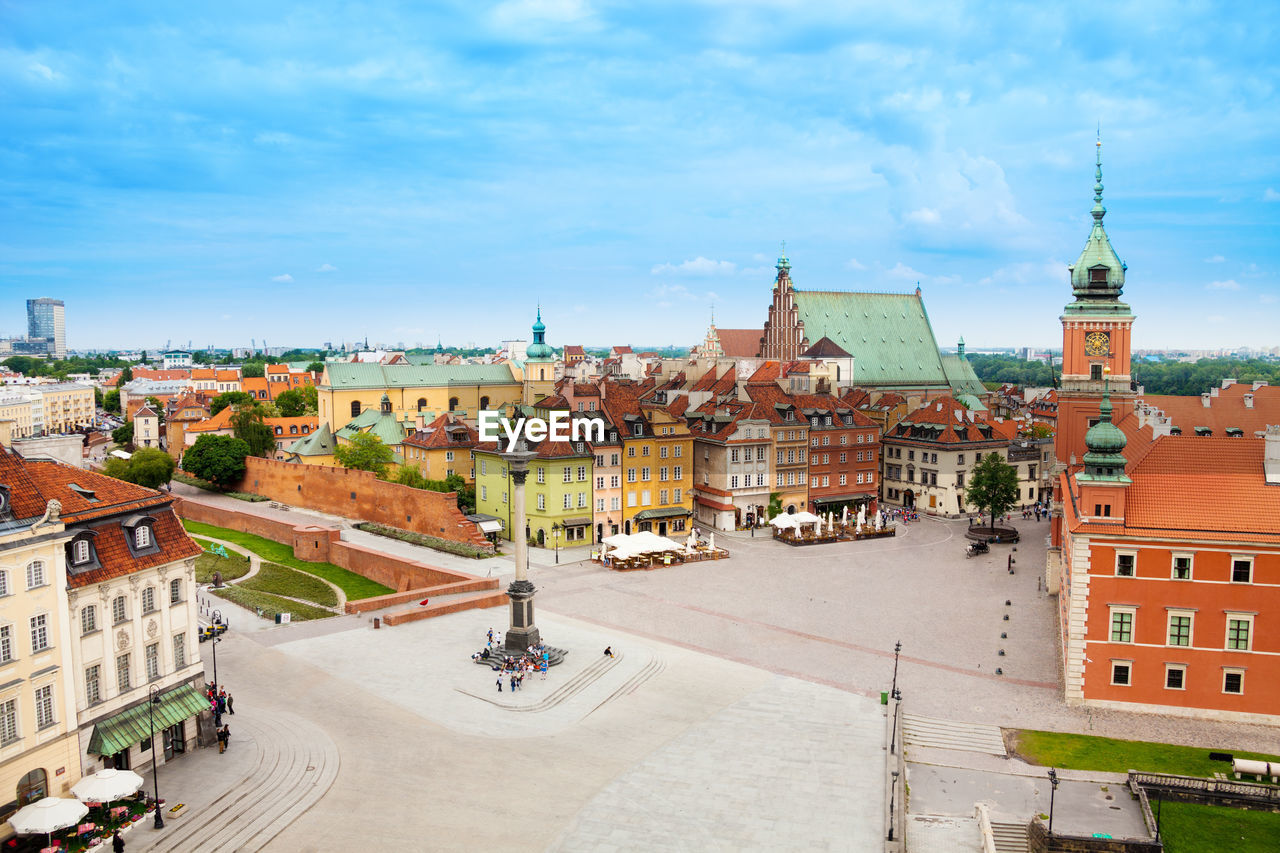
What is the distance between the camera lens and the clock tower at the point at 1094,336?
2581 inches

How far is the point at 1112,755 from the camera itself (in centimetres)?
3394

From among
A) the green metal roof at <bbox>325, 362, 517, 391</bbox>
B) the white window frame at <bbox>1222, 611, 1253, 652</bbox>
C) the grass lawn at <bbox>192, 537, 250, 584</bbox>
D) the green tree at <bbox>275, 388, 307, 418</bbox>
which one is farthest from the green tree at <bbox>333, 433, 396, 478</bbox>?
the white window frame at <bbox>1222, 611, 1253, 652</bbox>

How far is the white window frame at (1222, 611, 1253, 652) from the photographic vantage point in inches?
1441

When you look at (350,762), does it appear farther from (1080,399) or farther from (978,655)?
(1080,399)

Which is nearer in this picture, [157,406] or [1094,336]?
[1094,336]

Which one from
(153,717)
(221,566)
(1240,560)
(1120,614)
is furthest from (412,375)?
(1240,560)

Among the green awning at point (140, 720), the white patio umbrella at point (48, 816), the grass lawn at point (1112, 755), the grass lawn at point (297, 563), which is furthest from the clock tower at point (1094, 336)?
the white patio umbrella at point (48, 816)

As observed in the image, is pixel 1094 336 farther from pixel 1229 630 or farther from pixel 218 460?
pixel 218 460

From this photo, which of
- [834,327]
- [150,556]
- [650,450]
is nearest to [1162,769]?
[150,556]

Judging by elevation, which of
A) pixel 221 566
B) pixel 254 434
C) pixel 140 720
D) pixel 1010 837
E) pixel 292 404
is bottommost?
pixel 1010 837

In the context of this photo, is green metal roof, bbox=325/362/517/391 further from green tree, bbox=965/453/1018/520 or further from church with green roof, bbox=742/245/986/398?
green tree, bbox=965/453/1018/520

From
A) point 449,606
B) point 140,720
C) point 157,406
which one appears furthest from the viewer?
point 157,406

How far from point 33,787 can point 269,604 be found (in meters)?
28.5

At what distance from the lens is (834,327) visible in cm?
10762
